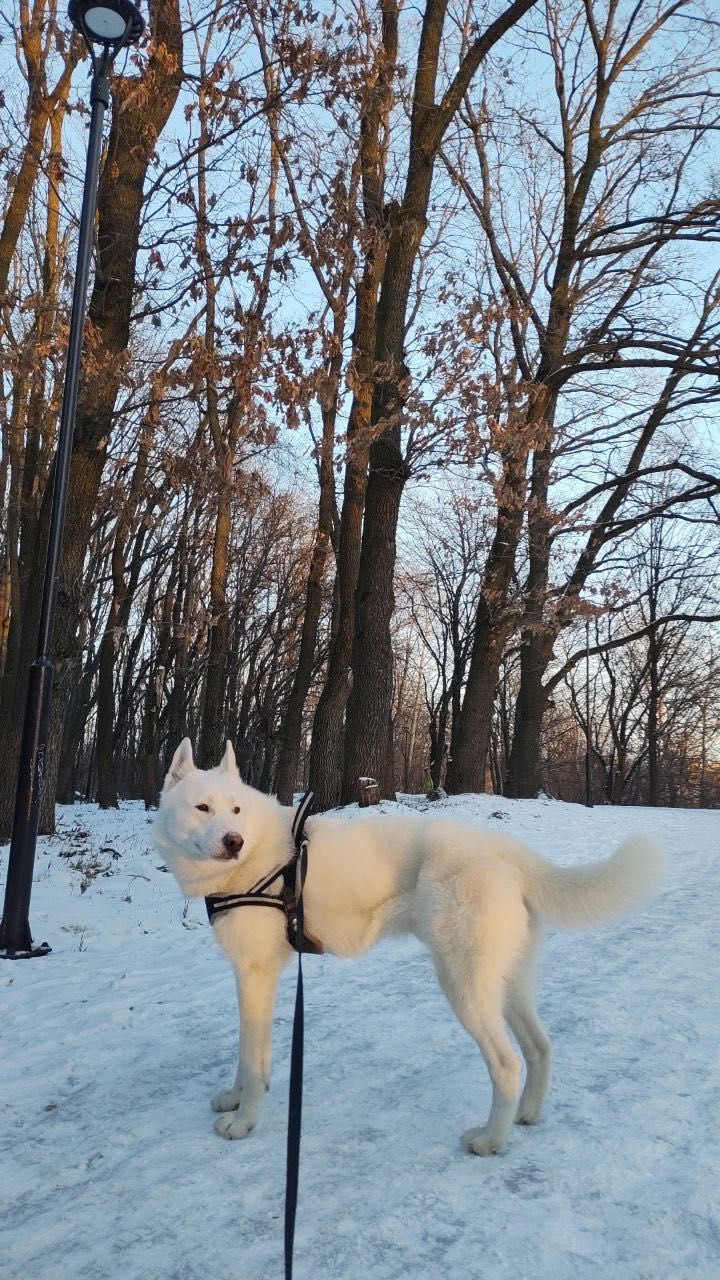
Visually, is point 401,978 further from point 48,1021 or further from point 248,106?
point 248,106

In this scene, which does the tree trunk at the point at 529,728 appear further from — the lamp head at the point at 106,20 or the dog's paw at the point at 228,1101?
the dog's paw at the point at 228,1101

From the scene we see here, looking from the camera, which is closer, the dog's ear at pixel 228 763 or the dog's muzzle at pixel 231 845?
the dog's muzzle at pixel 231 845

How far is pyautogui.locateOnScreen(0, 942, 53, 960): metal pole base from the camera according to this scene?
5598 millimetres

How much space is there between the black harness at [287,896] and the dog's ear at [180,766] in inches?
23.4

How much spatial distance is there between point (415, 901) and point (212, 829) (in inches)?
35.9

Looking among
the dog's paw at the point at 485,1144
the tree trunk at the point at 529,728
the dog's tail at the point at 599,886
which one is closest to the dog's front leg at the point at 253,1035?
the dog's paw at the point at 485,1144

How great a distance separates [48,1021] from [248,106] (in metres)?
8.61

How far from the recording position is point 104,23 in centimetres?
561

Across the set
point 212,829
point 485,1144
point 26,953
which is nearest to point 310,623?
point 26,953

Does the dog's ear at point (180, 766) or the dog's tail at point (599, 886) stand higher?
the dog's ear at point (180, 766)

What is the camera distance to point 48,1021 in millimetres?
4449

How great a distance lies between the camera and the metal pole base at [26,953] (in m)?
5.60

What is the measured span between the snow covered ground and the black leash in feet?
1.04

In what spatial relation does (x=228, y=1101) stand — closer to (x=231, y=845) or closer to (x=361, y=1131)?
(x=361, y=1131)
